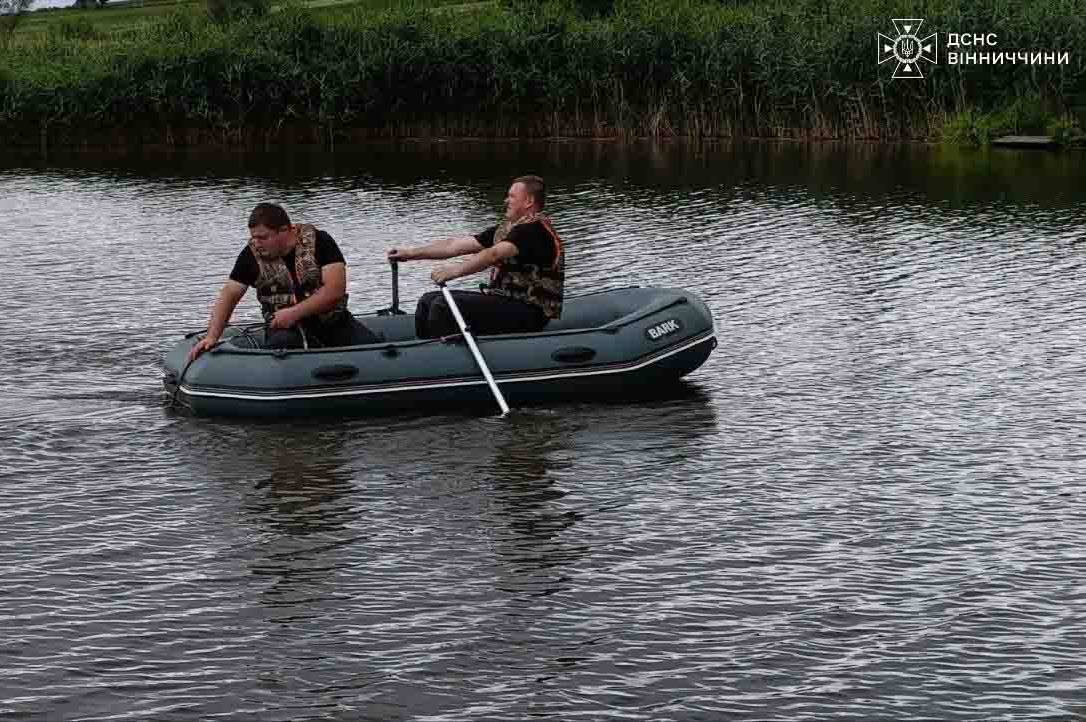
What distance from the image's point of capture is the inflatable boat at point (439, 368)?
35.7 feet

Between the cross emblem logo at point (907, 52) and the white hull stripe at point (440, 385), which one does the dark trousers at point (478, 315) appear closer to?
the white hull stripe at point (440, 385)

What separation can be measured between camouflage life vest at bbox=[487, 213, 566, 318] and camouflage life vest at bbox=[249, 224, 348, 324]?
108 cm

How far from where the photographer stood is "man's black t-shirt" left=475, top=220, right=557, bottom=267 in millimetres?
11336

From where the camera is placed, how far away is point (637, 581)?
25.9 feet

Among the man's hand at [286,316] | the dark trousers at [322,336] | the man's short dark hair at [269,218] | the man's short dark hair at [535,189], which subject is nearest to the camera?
the man's short dark hair at [269,218]

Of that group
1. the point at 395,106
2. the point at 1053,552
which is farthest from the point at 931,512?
the point at 395,106

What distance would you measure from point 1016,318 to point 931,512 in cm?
594

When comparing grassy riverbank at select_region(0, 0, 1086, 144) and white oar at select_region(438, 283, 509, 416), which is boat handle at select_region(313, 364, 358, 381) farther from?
grassy riverbank at select_region(0, 0, 1086, 144)

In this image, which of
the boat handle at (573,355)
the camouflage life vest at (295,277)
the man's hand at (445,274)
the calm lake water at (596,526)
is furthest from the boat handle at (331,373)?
the boat handle at (573,355)

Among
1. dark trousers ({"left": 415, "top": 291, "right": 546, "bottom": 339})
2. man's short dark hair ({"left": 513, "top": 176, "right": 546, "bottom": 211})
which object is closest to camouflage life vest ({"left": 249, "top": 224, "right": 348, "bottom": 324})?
dark trousers ({"left": 415, "top": 291, "right": 546, "bottom": 339})

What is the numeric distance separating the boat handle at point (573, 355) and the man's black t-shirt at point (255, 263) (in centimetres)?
150

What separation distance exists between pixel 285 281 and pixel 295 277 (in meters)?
0.07

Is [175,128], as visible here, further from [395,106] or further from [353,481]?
[353,481]

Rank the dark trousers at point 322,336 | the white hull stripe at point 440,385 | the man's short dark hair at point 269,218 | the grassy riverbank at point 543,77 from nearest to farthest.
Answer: the man's short dark hair at point 269,218
the white hull stripe at point 440,385
the dark trousers at point 322,336
the grassy riverbank at point 543,77
